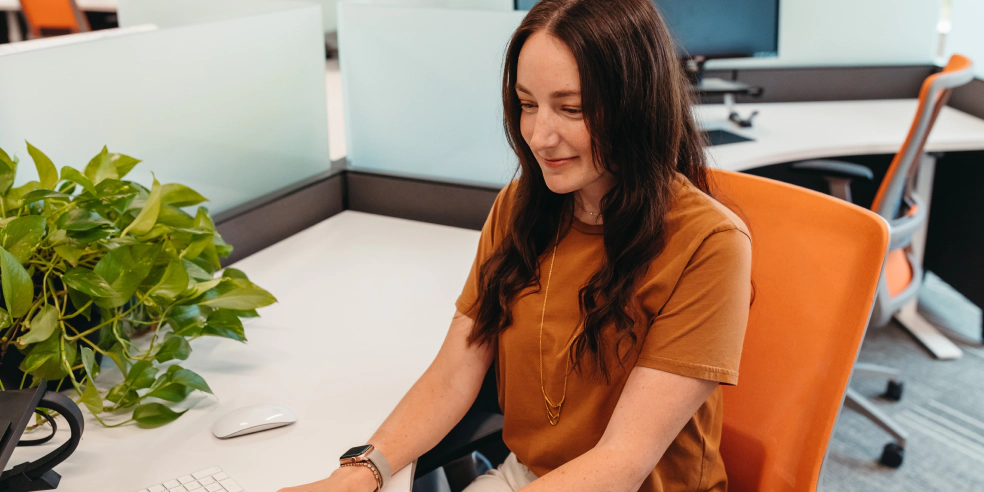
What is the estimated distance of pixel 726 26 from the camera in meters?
2.53

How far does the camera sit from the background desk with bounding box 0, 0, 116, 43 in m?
4.02

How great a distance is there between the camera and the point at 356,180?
181cm

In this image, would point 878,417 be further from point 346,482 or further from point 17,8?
point 17,8

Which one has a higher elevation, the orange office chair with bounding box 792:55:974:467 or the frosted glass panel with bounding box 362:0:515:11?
the frosted glass panel with bounding box 362:0:515:11

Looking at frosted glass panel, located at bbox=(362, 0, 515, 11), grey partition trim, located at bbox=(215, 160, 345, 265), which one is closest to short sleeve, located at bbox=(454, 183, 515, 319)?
grey partition trim, located at bbox=(215, 160, 345, 265)

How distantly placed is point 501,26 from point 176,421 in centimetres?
98

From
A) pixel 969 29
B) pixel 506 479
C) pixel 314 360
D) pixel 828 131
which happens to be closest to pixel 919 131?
pixel 828 131

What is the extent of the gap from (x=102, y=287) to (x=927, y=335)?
2591mm

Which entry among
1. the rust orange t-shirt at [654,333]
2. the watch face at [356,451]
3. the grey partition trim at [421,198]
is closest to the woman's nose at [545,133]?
the rust orange t-shirt at [654,333]

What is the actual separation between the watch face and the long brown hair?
0.24 m

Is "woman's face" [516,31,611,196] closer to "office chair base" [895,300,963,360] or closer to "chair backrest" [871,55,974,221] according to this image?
"chair backrest" [871,55,974,221]

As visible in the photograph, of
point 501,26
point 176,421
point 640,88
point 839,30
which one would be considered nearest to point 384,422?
point 176,421

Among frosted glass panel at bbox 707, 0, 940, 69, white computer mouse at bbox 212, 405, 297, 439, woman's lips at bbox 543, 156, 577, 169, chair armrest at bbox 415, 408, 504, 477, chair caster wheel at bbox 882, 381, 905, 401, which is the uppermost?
frosted glass panel at bbox 707, 0, 940, 69

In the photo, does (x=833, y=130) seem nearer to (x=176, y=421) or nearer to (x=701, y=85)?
(x=701, y=85)
